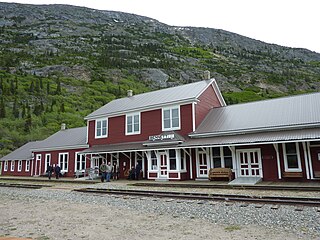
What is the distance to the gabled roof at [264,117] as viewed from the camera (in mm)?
17281

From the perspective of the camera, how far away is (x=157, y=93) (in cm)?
2692

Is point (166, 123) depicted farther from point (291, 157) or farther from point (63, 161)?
point (63, 161)

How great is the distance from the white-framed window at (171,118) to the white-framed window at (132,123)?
8.98 ft

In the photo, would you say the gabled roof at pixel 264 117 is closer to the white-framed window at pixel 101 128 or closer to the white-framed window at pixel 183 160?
the white-framed window at pixel 183 160

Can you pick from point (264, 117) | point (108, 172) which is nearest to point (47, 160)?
point (108, 172)

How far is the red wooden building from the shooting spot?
16344mm

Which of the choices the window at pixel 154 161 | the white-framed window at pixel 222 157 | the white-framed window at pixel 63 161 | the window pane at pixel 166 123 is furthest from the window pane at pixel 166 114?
the white-framed window at pixel 63 161

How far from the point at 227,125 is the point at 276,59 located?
483 ft

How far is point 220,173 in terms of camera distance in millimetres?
17906

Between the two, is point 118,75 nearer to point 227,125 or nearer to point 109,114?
point 109,114

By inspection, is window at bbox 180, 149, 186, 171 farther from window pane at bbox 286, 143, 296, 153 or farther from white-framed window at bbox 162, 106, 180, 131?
window pane at bbox 286, 143, 296, 153

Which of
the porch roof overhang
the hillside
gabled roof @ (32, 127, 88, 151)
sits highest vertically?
the hillside

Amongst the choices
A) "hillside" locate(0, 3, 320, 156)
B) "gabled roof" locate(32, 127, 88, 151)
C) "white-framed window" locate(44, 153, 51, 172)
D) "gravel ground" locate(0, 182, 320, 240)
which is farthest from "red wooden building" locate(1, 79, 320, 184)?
"hillside" locate(0, 3, 320, 156)

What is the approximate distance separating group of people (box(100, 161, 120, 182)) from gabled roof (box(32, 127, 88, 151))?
524cm
